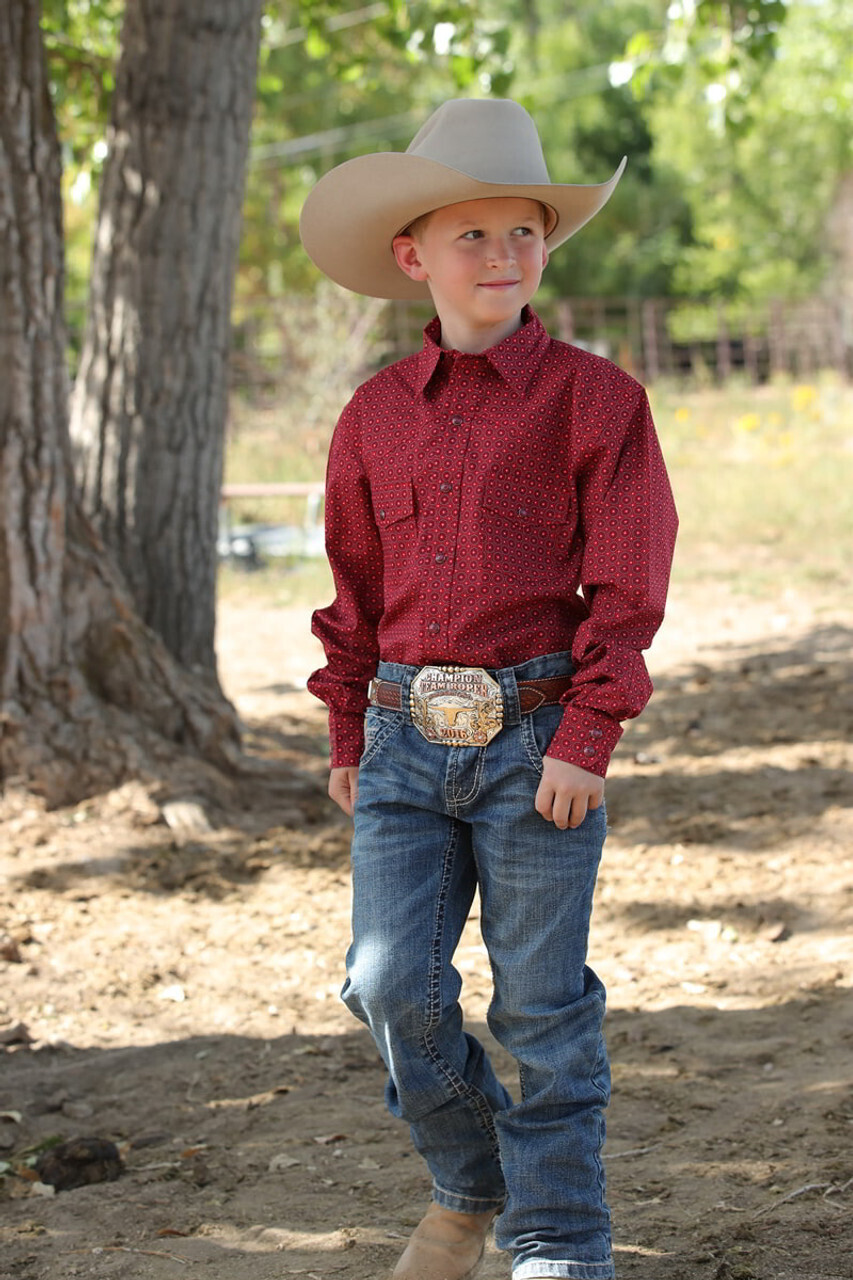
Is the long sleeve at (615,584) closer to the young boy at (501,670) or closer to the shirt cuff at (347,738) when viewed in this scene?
the young boy at (501,670)

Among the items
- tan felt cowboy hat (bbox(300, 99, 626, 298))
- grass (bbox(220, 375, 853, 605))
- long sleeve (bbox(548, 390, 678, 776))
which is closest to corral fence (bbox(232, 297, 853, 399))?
grass (bbox(220, 375, 853, 605))

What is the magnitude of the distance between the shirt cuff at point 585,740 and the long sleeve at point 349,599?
46cm

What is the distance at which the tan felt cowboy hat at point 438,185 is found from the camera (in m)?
2.27

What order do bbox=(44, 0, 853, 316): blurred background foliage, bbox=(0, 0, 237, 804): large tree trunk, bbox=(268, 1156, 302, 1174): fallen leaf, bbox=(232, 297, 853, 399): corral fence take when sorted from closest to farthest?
bbox=(268, 1156, 302, 1174): fallen leaf
bbox=(0, 0, 237, 804): large tree trunk
bbox=(232, 297, 853, 399): corral fence
bbox=(44, 0, 853, 316): blurred background foliage

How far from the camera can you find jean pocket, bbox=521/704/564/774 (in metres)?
2.22

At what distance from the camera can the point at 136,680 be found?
17.0ft

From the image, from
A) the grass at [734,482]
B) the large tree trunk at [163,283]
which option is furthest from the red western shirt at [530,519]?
the grass at [734,482]

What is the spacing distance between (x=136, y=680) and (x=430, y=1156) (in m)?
2.98

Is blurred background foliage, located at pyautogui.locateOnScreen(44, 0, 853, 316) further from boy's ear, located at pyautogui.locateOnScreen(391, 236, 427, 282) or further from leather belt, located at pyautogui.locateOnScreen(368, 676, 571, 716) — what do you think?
leather belt, located at pyautogui.locateOnScreen(368, 676, 571, 716)

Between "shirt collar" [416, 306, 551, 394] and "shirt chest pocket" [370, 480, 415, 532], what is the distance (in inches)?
6.3

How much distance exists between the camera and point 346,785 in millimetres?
2543

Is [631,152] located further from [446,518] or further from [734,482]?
[446,518]

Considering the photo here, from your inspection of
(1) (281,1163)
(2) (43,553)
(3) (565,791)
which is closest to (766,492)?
(2) (43,553)

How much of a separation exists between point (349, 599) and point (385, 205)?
65 cm
